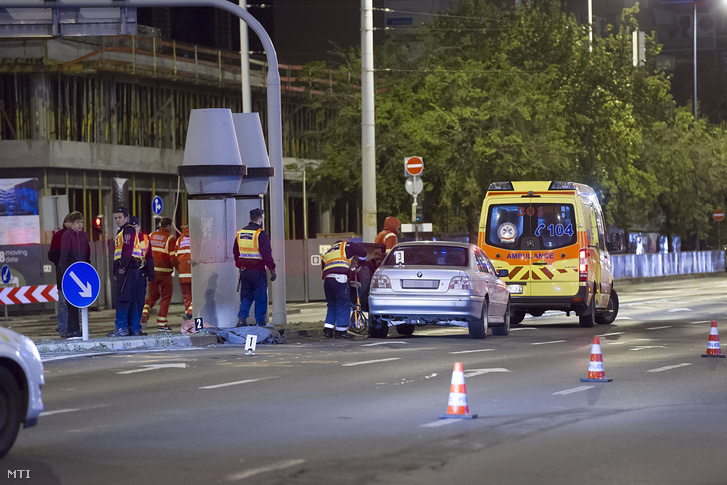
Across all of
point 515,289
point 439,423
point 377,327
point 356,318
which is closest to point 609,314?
point 515,289

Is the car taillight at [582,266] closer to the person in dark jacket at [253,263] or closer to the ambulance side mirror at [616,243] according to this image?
the ambulance side mirror at [616,243]

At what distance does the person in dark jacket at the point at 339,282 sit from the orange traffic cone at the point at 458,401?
398 inches

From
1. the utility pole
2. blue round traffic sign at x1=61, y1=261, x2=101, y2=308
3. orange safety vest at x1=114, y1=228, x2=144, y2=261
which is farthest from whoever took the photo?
the utility pole

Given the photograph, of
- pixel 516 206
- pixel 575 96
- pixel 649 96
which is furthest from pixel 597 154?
pixel 516 206

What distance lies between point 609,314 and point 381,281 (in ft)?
24.4

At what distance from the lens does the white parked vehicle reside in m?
9.14

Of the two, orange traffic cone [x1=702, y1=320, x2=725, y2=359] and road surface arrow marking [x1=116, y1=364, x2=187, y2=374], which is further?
orange traffic cone [x1=702, y1=320, x2=725, y2=359]

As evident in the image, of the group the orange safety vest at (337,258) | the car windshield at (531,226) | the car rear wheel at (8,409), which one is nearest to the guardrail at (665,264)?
the car windshield at (531,226)

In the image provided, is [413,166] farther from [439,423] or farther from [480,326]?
[439,423]

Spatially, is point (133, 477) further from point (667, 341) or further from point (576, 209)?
point (576, 209)

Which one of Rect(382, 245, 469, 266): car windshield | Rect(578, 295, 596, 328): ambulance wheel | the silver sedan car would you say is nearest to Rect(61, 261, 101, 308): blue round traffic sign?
the silver sedan car

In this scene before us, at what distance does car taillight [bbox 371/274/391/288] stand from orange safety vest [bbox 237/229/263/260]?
1813 mm

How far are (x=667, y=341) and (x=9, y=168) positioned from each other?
79.9 feet

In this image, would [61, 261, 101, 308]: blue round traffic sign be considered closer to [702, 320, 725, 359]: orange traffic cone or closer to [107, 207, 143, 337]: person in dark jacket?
[107, 207, 143, 337]: person in dark jacket
